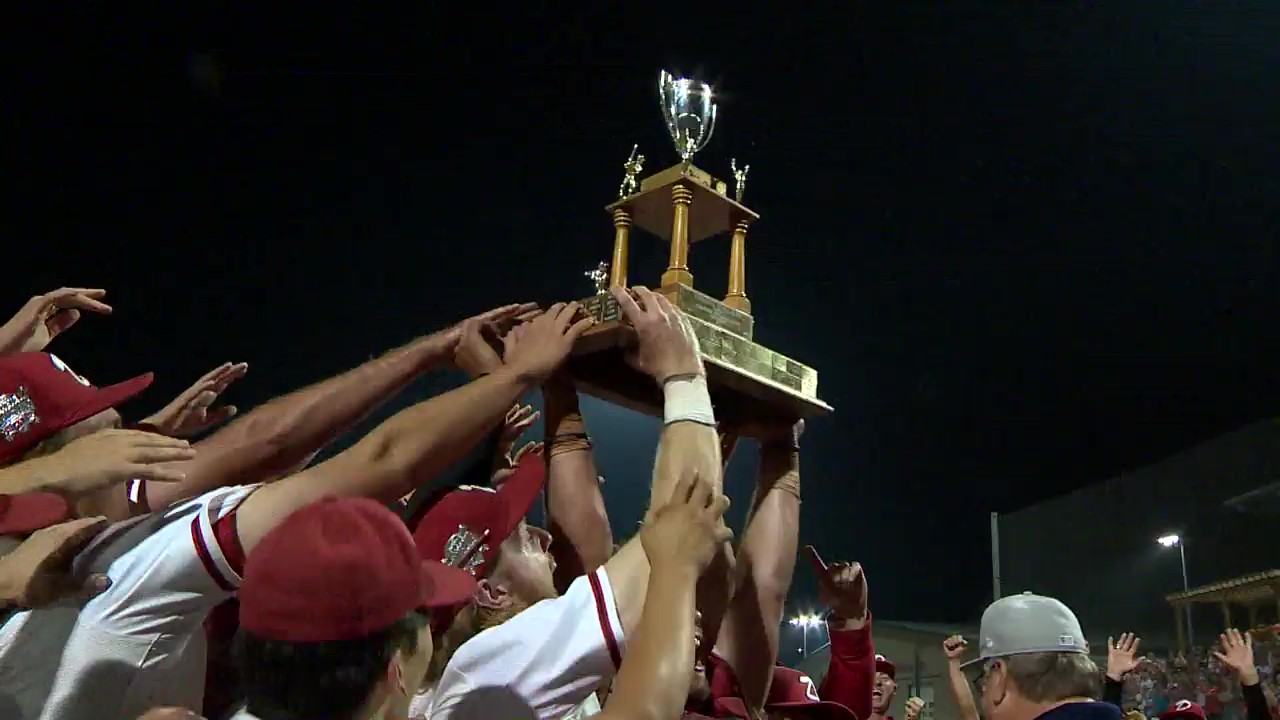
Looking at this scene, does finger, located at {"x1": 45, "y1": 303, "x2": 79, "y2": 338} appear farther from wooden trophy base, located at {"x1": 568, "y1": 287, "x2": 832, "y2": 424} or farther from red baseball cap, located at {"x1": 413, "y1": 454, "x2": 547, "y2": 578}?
wooden trophy base, located at {"x1": 568, "y1": 287, "x2": 832, "y2": 424}

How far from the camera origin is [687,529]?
1.45 metres

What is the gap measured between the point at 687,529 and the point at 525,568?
3.00 ft

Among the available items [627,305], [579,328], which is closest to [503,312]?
[579,328]

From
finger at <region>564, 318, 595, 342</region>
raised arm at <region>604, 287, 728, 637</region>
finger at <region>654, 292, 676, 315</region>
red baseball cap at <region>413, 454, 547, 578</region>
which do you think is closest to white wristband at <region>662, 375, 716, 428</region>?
raised arm at <region>604, 287, 728, 637</region>

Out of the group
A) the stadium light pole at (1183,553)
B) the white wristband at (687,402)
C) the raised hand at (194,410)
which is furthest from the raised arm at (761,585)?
the stadium light pole at (1183,553)

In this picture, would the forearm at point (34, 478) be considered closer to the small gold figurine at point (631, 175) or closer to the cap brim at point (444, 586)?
the cap brim at point (444, 586)

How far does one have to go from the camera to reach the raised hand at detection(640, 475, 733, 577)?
4.66ft

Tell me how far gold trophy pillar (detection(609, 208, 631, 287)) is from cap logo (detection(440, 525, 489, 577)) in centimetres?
87

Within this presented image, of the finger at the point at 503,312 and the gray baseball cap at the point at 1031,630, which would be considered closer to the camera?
the finger at the point at 503,312

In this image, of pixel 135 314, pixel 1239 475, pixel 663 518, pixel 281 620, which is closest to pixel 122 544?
pixel 281 620

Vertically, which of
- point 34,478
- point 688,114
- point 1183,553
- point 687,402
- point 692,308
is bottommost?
point 34,478

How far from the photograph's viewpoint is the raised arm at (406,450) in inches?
58.7

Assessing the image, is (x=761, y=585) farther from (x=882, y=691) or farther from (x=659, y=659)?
(x=882, y=691)

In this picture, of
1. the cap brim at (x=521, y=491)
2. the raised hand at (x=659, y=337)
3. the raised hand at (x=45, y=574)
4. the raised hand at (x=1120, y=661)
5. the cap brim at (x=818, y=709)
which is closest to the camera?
the raised hand at (x=45, y=574)
